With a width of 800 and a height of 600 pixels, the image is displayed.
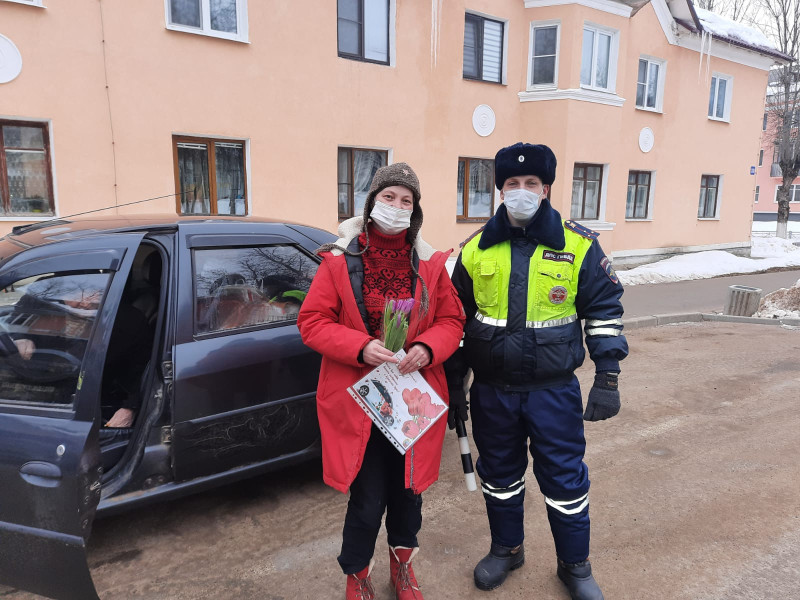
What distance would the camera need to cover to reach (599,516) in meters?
3.19

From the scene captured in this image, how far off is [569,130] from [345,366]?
1139cm

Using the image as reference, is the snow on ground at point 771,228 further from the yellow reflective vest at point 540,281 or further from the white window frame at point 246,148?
the yellow reflective vest at point 540,281

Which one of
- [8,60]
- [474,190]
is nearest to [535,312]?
[8,60]

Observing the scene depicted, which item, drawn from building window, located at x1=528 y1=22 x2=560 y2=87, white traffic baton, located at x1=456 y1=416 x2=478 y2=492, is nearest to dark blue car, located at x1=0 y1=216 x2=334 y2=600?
white traffic baton, located at x1=456 y1=416 x2=478 y2=492

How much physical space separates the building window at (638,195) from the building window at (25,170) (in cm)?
1268

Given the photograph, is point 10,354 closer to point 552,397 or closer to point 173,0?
point 552,397

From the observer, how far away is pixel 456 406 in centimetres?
260

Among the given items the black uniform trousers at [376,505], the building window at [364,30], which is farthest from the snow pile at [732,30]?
the black uniform trousers at [376,505]

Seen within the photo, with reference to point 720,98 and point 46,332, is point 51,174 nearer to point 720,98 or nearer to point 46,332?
point 46,332

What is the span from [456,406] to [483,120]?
33.7ft

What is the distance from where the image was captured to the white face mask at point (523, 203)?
7.95 feet

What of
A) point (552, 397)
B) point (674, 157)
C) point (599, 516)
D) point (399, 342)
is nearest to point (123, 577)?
point (399, 342)

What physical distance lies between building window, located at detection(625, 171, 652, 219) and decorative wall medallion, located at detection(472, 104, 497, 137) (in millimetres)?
4794

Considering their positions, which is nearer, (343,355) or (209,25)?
(343,355)
